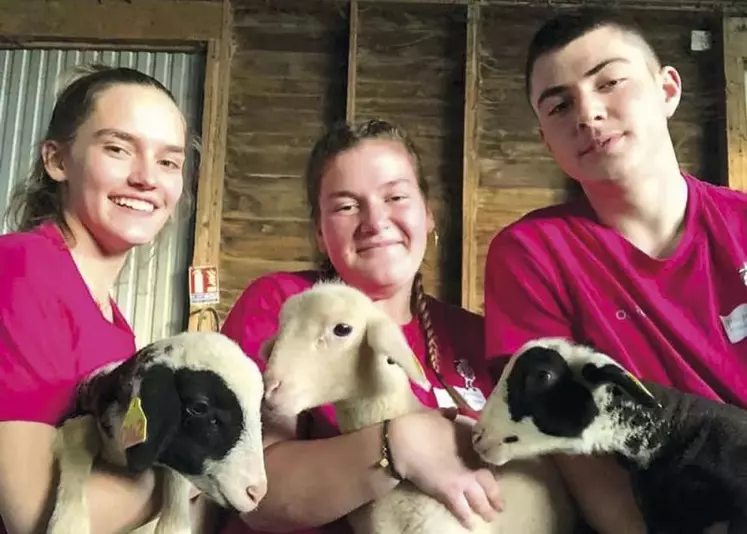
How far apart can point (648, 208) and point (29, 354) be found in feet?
4.66

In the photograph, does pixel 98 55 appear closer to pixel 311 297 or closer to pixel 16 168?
pixel 16 168

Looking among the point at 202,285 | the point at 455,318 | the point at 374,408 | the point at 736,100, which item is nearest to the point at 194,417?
the point at 374,408

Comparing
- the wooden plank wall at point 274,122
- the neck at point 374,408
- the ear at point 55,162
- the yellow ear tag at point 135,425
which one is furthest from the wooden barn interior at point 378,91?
the yellow ear tag at point 135,425

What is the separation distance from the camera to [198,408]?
5.31ft

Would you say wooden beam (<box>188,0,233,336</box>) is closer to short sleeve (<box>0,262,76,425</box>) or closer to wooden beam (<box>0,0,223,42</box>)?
wooden beam (<box>0,0,223,42</box>)

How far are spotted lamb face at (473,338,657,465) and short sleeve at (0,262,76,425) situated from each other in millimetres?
848

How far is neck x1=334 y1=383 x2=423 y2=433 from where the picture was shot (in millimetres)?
1914

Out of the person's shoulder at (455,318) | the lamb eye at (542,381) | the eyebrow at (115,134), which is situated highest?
the eyebrow at (115,134)

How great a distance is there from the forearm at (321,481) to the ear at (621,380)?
442mm

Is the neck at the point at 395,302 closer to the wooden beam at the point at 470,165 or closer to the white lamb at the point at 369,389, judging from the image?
the white lamb at the point at 369,389

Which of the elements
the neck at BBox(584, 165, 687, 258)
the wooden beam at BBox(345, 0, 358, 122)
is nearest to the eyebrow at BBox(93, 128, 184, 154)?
the neck at BBox(584, 165, 687, 258)

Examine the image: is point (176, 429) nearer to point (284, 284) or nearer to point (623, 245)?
point (284, 284)

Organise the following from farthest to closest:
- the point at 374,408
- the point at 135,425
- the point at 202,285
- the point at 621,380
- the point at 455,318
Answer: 1. the point at 202,285
2. the point at 455,318
3. the point at 374,408
4. the point at 621,380
5. the point at 135,425

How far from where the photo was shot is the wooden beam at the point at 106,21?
4852 millimetres
